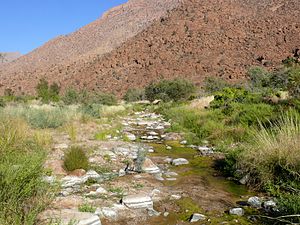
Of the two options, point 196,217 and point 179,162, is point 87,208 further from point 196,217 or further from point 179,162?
point 179,162

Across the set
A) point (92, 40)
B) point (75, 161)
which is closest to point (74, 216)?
point (75, 161)

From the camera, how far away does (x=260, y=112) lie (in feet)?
35.1

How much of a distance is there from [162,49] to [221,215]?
47.9 metres

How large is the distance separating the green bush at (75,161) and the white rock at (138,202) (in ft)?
5.91

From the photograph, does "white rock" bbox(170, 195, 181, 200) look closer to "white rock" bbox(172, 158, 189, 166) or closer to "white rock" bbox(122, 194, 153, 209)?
"white rock" bbox(122, 194, 153, 209)

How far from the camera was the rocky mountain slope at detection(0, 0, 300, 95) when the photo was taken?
145 ft

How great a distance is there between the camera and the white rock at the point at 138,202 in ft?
15.5

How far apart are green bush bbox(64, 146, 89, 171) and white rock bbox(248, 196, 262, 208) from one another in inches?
120

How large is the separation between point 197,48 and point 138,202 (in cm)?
4534

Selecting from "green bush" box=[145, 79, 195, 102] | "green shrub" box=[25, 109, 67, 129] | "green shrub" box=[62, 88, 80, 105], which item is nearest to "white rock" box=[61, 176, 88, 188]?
"green shrub" box=[25, 109, 67, 129]

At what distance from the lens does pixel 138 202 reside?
4.79 meters

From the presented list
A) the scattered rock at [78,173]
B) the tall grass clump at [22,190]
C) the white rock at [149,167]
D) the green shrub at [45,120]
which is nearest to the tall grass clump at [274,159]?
the white rock at [149,167]

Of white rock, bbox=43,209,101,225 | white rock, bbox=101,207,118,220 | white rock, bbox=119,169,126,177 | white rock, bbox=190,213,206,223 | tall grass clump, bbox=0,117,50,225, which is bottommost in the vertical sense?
white rock, bbox=190,213,206,223

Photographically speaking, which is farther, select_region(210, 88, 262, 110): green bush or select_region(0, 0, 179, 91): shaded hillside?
select_region(0, 0, 179, 91): shaded hillside
